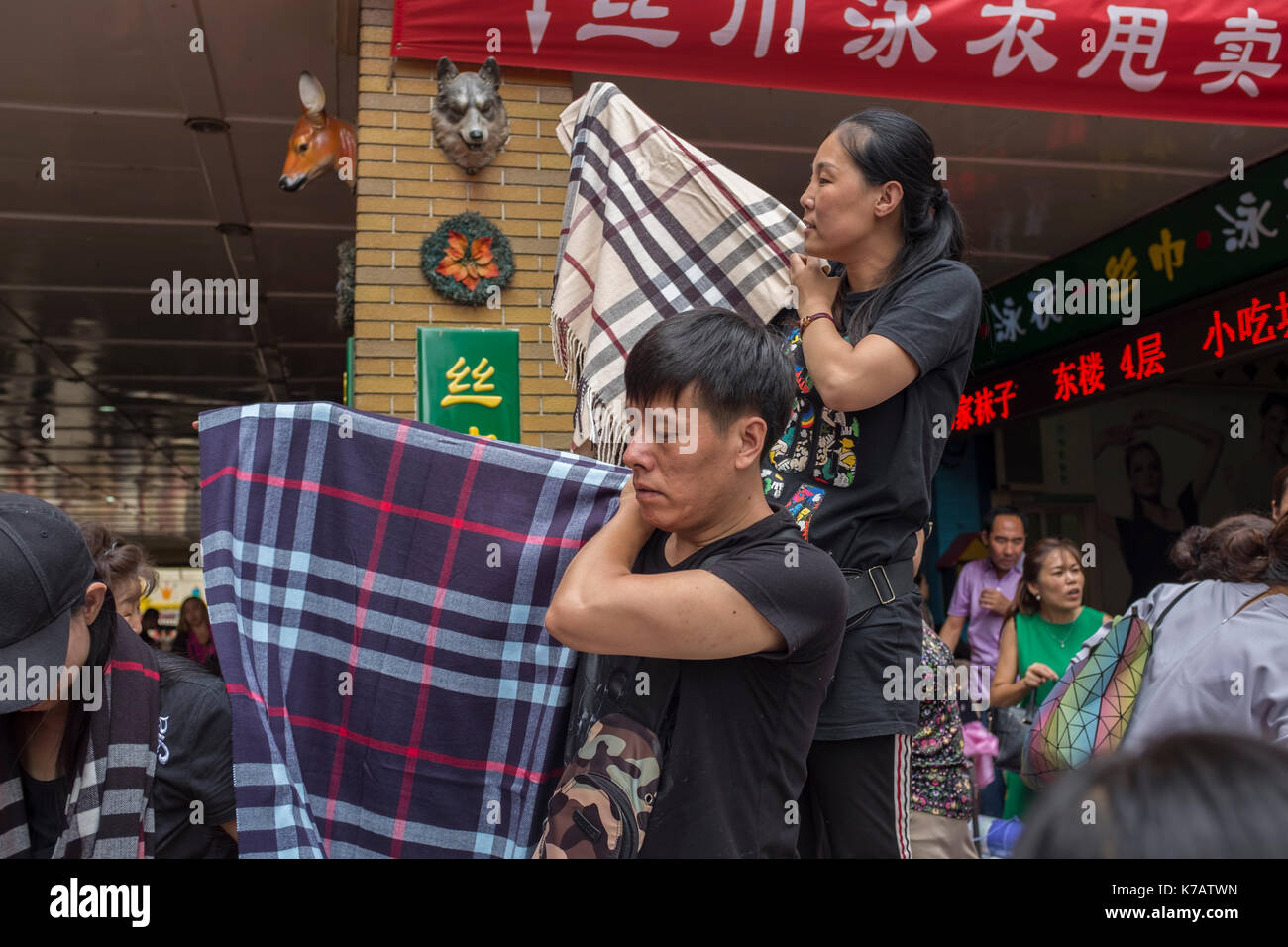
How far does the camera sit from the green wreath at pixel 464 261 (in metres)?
4.88

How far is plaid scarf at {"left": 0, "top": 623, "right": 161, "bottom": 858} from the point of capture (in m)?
1.84

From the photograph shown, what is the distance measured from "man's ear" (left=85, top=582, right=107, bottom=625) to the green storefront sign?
6.74m

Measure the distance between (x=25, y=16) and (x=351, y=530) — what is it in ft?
16.3

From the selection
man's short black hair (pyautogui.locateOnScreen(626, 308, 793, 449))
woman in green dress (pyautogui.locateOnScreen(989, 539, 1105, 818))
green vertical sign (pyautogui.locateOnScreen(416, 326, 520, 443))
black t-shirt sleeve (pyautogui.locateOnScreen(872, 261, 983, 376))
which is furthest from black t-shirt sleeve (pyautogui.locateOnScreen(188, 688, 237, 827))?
woman in green dress (pyautogui.locateOnScreen(989, 539, 1105, 818))

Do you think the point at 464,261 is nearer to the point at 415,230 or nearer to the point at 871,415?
the point at 415,230

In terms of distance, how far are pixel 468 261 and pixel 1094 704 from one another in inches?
128

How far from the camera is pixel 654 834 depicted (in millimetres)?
1566

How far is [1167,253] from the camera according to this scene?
778cm

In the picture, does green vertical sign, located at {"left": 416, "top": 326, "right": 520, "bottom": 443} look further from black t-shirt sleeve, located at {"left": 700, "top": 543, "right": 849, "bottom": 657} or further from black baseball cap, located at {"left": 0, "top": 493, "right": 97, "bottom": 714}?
black t-shirt sleeve, located at {"left": 700, "top": 543, "right": 849, "bottom": 657}

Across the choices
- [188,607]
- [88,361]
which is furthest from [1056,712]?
[88,361]

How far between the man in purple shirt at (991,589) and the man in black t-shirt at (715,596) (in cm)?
492

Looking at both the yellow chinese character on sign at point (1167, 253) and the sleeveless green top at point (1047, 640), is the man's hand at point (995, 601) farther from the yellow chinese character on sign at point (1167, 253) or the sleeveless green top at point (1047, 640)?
the yellow chinese character on sign at point (1167, 253)
